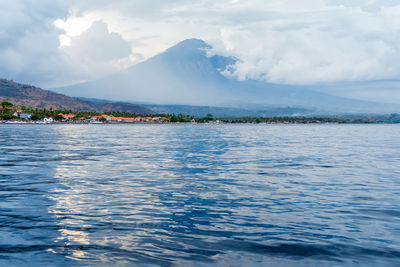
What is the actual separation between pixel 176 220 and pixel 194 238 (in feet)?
8.84

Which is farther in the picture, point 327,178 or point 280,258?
point 327,178

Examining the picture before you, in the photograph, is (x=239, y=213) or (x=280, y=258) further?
(x=239, y=213)

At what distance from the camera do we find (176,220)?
17297 millimetres

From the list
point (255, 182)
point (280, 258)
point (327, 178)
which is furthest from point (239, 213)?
point (327, 178)

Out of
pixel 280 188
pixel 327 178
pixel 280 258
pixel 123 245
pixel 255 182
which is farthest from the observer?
pixel 327 178

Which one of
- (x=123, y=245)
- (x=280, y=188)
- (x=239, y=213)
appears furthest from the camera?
(x=280, y=188)

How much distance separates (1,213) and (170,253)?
9924 mm

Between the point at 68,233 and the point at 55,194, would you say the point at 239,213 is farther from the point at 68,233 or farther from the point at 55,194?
the point at 55,194

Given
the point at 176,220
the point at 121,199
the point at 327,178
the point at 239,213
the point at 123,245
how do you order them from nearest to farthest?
the point at 123,245, the point at 176,220, the point at 239,213, the point at 121,199, the point at 327,178

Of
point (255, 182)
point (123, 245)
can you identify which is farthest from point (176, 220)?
point (255, 182)

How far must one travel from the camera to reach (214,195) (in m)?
23.2

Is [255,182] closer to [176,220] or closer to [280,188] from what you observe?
[280,188]

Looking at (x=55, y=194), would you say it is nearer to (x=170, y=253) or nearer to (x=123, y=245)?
(x=123, y=245)

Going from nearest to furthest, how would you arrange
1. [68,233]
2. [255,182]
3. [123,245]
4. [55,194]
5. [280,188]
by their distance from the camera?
[123,245] → [68,233] → [55,194] → [280,188] → [255,182]
